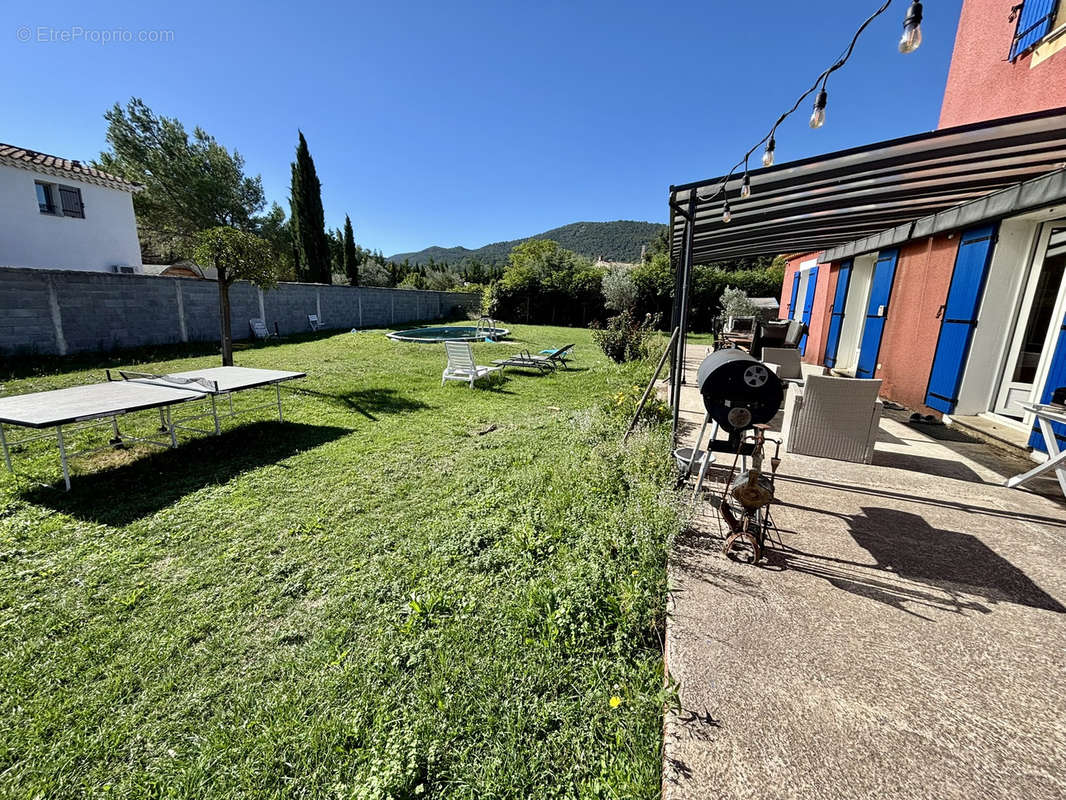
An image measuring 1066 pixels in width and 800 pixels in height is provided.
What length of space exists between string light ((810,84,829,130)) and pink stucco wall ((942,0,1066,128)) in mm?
3446

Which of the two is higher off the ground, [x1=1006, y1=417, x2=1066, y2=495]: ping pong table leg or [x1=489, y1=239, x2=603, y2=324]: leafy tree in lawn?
[x1=489, y1=239, x2=603, y2=324]: leafy tree in lawn

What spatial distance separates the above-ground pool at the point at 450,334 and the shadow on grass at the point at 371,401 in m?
6.95

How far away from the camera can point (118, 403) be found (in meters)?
4.29

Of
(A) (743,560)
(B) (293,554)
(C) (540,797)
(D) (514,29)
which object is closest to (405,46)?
(D) (514,29)

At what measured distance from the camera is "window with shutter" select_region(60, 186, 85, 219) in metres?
15.2

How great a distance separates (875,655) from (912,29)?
3.00 meters

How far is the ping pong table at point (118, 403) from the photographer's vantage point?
3.74 meters

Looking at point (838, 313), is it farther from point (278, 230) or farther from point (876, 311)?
point (278, 230)

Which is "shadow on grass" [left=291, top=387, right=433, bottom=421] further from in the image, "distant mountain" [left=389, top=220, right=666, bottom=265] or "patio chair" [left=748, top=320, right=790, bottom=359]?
"distant mountain" [left=389, top=220, right=666, bottom=265]

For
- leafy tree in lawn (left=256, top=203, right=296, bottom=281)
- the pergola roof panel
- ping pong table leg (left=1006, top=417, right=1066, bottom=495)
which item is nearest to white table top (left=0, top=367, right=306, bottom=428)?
the pergola roof panel

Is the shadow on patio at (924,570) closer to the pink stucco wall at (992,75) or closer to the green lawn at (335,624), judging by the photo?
the green lawn at (335,624)

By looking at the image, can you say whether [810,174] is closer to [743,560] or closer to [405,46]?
[743,560]

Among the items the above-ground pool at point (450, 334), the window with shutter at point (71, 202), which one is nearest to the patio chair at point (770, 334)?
the above-ground pool at point (450, 334)

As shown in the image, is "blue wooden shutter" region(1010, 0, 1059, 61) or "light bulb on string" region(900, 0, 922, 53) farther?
"blue wooden shutter" region(1010, 0, 1059, 61)
